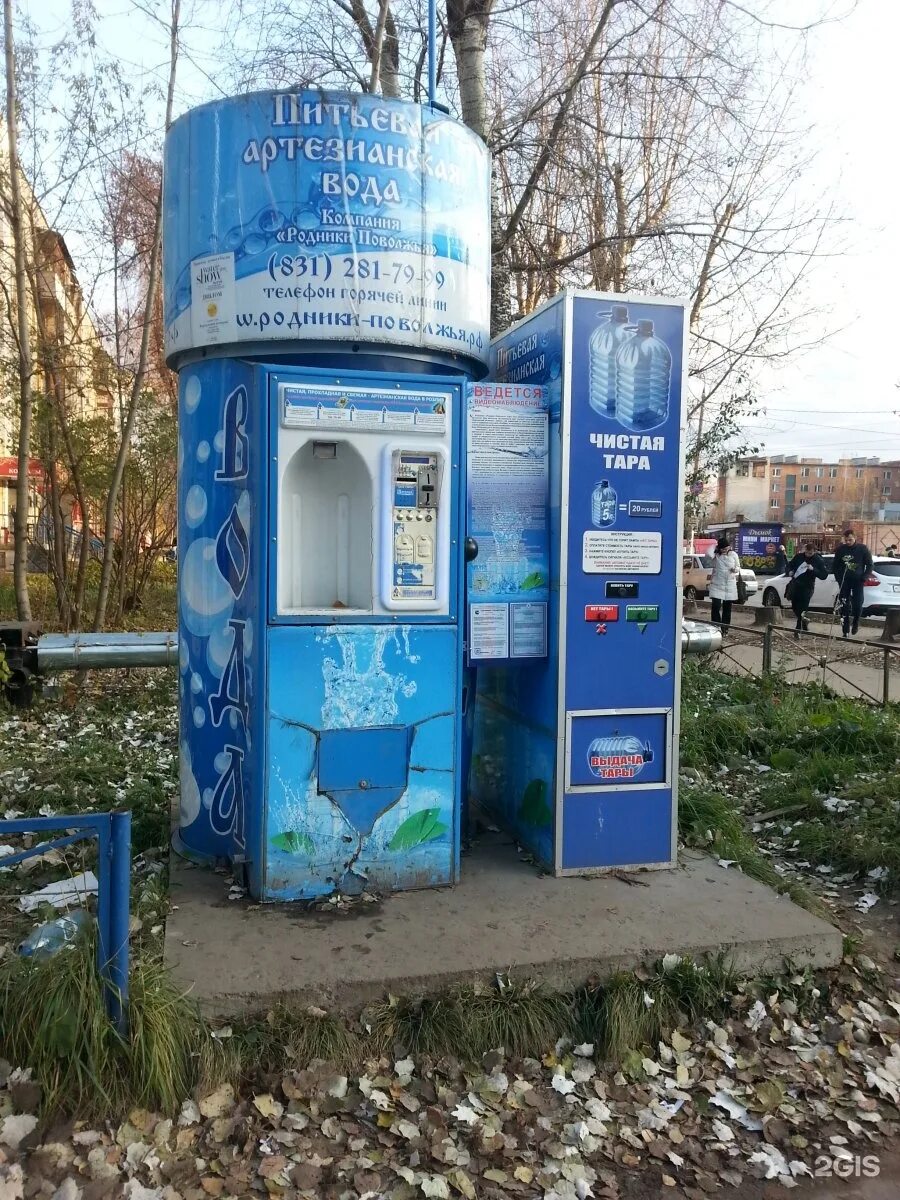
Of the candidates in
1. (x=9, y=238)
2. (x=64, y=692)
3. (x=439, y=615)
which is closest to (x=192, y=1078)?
(x=439, y=615)

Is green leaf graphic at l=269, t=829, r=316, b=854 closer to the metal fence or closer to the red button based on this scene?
the red button

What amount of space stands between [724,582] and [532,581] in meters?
11.0

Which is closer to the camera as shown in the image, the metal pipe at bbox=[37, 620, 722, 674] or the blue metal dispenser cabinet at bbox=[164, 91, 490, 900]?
the blue metal dispenser cabinet at bbox=[164, 91, 490, 900]

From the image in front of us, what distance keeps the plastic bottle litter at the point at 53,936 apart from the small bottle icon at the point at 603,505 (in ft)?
8.60

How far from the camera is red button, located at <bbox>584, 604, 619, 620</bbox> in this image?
4277mm

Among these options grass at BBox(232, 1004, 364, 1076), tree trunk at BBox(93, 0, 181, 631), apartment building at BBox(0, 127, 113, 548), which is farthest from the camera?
apartment building at BBox(0, 127, 113, 548)

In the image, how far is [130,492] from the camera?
13695mm

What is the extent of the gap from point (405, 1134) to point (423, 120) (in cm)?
398

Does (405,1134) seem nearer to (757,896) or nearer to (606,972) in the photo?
(606,972)

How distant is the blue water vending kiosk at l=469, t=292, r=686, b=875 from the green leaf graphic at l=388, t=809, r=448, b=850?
584 mm

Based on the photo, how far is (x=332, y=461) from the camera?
4.12 meters

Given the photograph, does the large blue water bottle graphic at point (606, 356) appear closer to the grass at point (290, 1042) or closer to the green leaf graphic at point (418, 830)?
the green leaf graphic at point (418, 830)

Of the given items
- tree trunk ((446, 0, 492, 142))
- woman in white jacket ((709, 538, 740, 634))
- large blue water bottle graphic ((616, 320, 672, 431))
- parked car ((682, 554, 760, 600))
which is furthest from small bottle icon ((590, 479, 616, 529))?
parked car ((682, 554, 760, 600))

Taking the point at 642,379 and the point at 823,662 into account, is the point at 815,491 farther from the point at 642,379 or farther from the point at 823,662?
the point at 642,379
